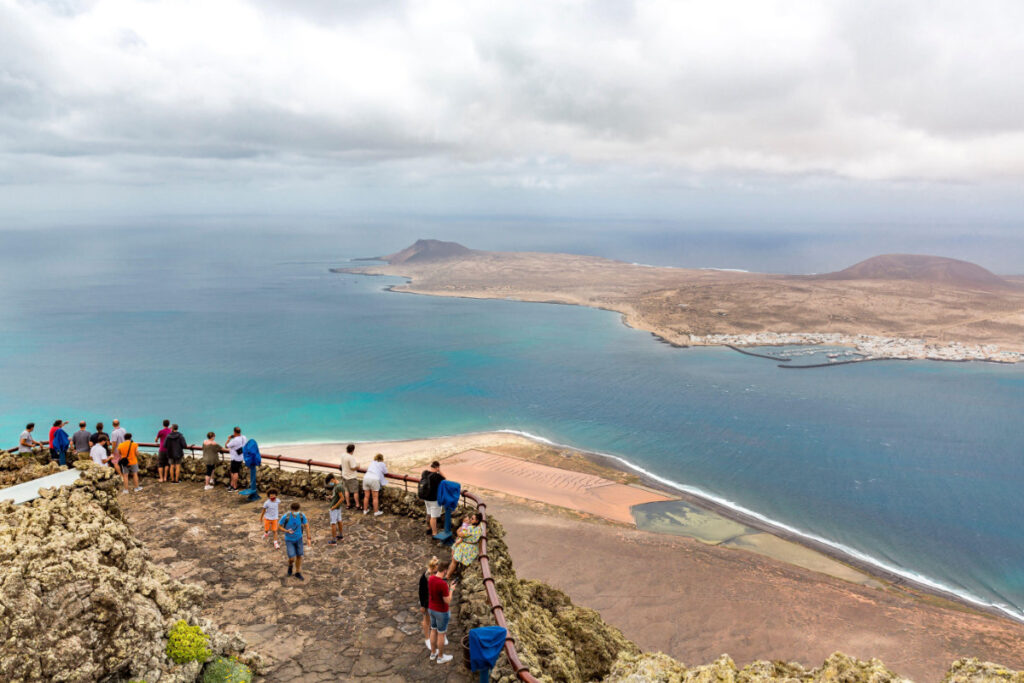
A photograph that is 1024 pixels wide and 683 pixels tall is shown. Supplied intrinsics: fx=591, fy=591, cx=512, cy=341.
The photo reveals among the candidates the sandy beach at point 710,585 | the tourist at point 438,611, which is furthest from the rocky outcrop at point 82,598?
the sandy beach at point 710,585

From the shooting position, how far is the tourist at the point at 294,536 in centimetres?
1159

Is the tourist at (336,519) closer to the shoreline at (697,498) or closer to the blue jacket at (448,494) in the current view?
the blue jacket at (448,494)

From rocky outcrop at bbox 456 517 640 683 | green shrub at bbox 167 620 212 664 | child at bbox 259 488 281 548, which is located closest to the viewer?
green shrub at bbox 167 620 212 664

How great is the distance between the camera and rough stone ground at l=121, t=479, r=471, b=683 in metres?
9.68

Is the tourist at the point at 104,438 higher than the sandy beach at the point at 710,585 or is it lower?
higher

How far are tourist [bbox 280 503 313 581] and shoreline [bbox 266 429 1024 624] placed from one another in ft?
75.9

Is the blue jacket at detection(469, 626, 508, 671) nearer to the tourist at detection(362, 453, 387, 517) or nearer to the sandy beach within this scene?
the tourist at detection(362, 453, 387, 517)

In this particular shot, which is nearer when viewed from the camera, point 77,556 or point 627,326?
point 77,556

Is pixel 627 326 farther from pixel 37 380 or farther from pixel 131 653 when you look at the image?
pixel 131 653

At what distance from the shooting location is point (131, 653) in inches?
305

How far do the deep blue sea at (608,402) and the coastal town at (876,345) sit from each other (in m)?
3.44

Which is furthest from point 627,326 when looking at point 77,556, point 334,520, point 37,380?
point 77,556

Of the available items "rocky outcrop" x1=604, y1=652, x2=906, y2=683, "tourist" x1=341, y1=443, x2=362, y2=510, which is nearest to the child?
"tourist" x1=341, y1=443, x2=362, y2=510

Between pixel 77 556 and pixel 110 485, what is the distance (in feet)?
6.04
